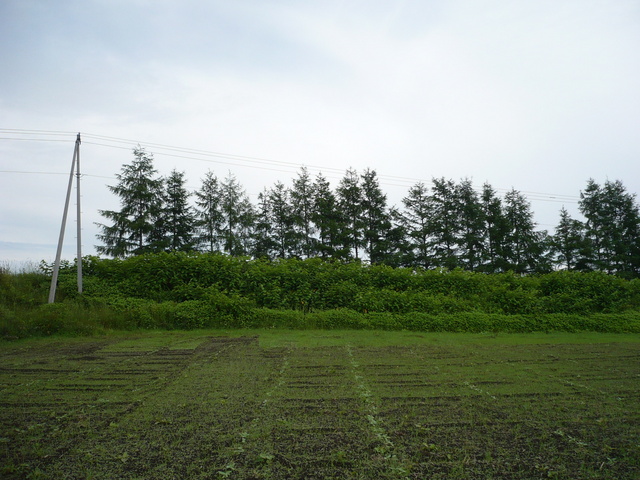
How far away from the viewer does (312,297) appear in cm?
1283

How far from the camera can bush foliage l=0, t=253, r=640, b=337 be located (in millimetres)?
11516

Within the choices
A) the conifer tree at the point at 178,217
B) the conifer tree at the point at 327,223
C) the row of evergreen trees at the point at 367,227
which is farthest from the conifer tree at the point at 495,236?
the conifer tree at the point at 178,217

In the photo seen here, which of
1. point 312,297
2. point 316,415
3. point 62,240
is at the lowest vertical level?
point 316,415

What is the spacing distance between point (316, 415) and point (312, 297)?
28.1 feet

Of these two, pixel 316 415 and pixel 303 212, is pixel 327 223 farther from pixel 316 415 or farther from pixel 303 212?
pixel 316 415

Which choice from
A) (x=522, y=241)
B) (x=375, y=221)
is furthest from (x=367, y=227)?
(x=522, y=241)

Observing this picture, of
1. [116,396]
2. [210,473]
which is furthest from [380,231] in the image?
[210,473]

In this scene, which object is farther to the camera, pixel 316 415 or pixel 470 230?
pixel 470 230

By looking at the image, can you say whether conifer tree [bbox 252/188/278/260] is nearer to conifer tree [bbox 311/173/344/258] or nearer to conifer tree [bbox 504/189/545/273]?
conifer tree [bbox 311/173/344/258]

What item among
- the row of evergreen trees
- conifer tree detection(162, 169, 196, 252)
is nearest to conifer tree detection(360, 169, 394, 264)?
the row of evergreen trees

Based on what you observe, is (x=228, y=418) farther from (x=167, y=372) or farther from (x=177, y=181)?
(x=177, y=181)

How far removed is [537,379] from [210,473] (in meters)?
4.76

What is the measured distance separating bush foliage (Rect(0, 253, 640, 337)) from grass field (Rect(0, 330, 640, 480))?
3488 mm

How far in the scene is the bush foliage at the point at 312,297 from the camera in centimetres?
1152
